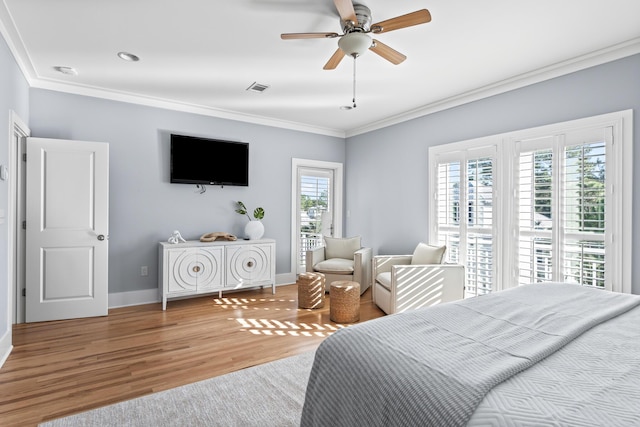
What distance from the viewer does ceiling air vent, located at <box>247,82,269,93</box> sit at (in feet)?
12.9

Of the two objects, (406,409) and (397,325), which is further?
(397,325)

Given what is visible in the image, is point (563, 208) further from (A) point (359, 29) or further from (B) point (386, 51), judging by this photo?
(A) point (359, 29)

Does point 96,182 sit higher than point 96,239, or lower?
higher

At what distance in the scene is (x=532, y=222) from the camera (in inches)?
139

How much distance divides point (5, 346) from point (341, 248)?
12.4ft

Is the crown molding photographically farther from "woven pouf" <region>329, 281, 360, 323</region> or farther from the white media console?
the white media console

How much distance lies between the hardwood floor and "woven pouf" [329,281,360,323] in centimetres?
12

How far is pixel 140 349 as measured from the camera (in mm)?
2941

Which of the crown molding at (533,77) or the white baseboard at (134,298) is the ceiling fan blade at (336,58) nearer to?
the crown molding at (533,77)

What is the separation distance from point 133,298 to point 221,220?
147cm

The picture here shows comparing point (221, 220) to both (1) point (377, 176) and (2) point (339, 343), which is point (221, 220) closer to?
(1) point (377, 176)

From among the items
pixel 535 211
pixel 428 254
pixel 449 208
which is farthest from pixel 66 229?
pixel 535 211

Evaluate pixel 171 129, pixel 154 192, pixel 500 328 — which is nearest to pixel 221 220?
pixel 154 192

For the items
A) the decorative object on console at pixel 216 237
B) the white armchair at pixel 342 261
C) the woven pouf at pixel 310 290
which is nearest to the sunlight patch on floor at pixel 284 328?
the woven pouf at pixel 310 290
